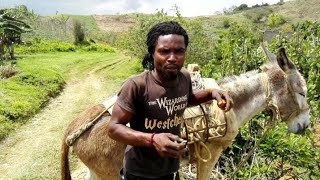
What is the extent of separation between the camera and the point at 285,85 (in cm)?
391

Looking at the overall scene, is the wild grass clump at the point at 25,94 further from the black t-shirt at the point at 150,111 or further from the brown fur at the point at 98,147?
the black t-shirt at the point at 150,111

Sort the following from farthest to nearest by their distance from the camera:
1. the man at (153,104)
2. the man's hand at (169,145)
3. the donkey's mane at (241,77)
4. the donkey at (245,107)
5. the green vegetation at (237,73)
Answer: the green vegetation at (237,73), the donkey's mane at (241,77), the donkey at (245,107), the man at (153,104), the man's hand at (169,145)

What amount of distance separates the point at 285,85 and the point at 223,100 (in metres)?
1.44

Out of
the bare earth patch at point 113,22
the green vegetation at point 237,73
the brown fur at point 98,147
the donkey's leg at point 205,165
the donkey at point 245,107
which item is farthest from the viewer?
the bare earth patch at point 113,22

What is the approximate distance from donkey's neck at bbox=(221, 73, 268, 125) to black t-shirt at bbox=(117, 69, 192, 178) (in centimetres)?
133

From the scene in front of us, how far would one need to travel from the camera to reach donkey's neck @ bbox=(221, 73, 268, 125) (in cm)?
383

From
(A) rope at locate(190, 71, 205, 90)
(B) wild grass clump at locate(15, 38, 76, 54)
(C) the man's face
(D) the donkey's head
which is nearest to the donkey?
(D) the donkey's head

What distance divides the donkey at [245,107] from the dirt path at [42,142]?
9.69 feet

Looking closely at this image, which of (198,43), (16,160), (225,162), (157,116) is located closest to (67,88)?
(198,43)

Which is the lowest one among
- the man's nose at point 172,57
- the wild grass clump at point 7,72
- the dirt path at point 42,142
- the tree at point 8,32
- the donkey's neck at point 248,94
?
the dirt path at point 42,142

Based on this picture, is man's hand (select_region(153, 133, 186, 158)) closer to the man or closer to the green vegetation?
the man

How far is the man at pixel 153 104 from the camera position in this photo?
231cm

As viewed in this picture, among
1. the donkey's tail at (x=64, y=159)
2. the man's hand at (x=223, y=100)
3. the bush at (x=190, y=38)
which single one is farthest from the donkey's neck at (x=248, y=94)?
the bush at (x=190, y=38)

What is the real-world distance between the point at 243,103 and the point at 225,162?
5.31 feet
